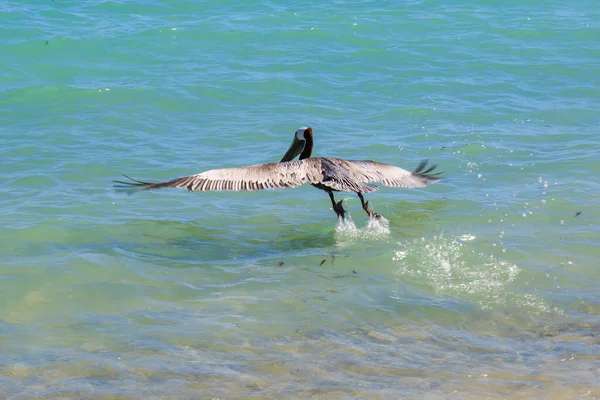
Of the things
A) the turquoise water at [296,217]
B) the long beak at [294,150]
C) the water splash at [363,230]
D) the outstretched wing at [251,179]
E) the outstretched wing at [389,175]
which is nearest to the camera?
the turquoise water at [296,217]

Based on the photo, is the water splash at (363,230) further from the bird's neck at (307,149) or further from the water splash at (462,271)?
the bird's neck at (307,149)

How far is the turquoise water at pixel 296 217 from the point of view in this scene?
18.0 feet

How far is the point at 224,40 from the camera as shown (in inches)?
622

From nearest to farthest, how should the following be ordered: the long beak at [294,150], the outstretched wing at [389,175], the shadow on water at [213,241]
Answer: the shadow on water at [213,241], the outstretched wing at [389,175], the long beak at [294,150]

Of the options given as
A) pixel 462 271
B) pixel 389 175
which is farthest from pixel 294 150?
pixel 462 271

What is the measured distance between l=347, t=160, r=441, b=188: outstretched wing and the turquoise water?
31 centimetres

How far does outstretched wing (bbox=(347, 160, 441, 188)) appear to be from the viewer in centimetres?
838

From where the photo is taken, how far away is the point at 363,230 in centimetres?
833

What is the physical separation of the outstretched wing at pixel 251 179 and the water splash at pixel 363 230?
2.00 feet

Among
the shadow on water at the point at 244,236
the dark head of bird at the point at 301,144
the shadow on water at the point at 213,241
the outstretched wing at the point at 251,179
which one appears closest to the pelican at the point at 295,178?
the outstretched wing at the point at 251,179

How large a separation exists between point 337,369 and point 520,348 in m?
1.22

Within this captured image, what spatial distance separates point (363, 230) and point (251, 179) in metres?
1.21

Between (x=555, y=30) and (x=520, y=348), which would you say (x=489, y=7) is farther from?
(x=520, y=348)

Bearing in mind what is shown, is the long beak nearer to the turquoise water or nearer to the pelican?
the turquoise water
